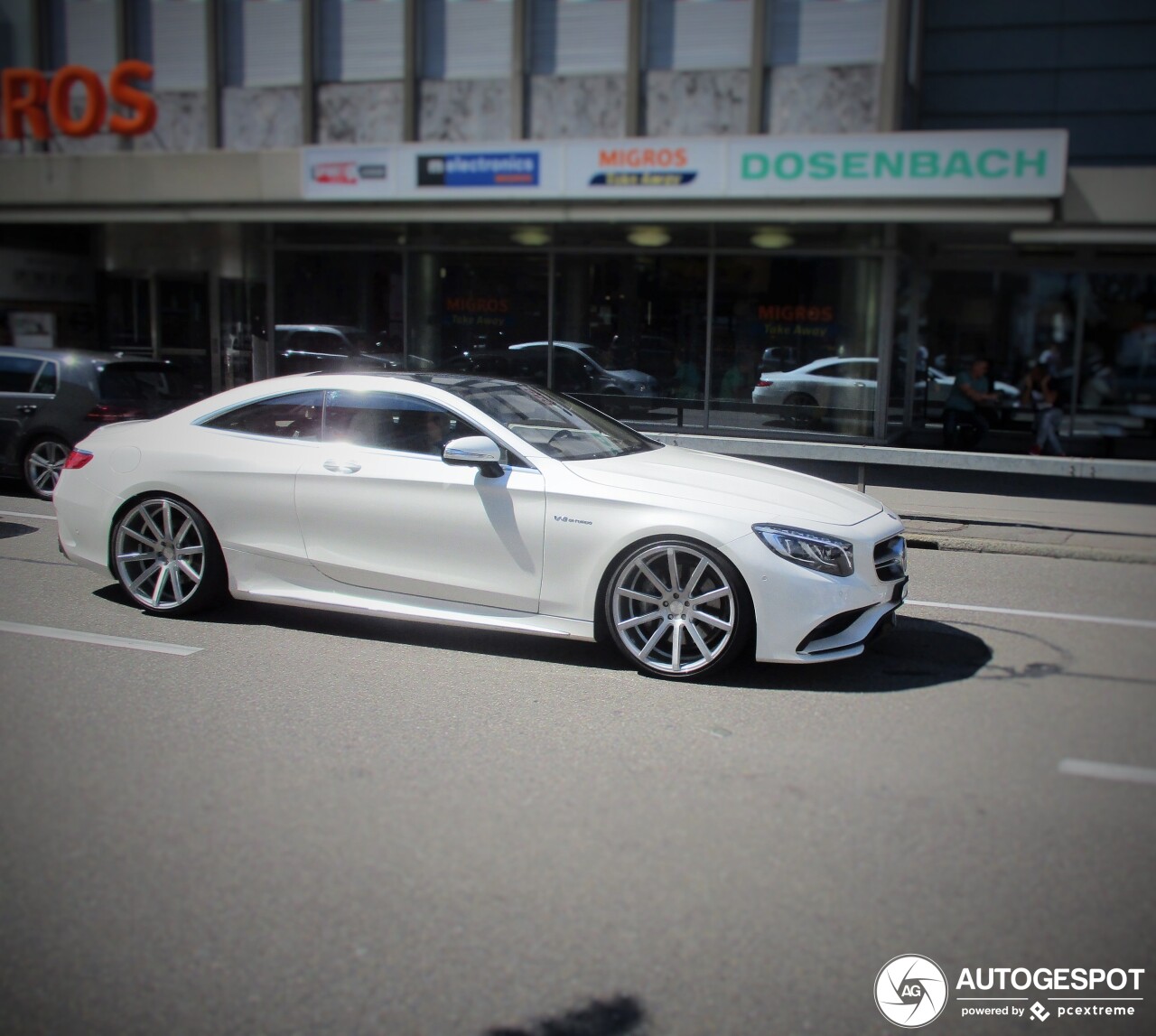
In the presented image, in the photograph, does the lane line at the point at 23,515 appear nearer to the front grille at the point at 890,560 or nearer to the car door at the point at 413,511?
the car door at the point at 413,511

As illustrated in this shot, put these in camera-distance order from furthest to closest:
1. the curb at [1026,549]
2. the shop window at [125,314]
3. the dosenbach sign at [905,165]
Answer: the shop window at [125,314] < the dosenbach sign at [905,165] < the curb at [1026,549]

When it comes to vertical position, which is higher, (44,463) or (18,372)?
(18,372)

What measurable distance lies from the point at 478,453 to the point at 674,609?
1.29m

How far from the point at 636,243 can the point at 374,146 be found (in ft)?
13.0

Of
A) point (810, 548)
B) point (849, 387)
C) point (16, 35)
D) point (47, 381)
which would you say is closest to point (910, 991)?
point (810, 548)

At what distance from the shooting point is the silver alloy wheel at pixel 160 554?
691 centimetres

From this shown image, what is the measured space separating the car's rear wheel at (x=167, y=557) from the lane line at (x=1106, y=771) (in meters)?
4.61

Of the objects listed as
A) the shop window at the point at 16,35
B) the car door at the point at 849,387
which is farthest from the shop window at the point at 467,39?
the shop window at the point at 16,35

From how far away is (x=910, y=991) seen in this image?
124 inches

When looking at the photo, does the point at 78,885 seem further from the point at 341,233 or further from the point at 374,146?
the point at 341,233

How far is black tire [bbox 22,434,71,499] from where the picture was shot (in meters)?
11.9

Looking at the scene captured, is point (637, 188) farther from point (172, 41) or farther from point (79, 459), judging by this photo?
point (79, 459)

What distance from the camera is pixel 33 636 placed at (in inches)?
254

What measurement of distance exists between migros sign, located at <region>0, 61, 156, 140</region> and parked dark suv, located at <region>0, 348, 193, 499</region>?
8.96 m
